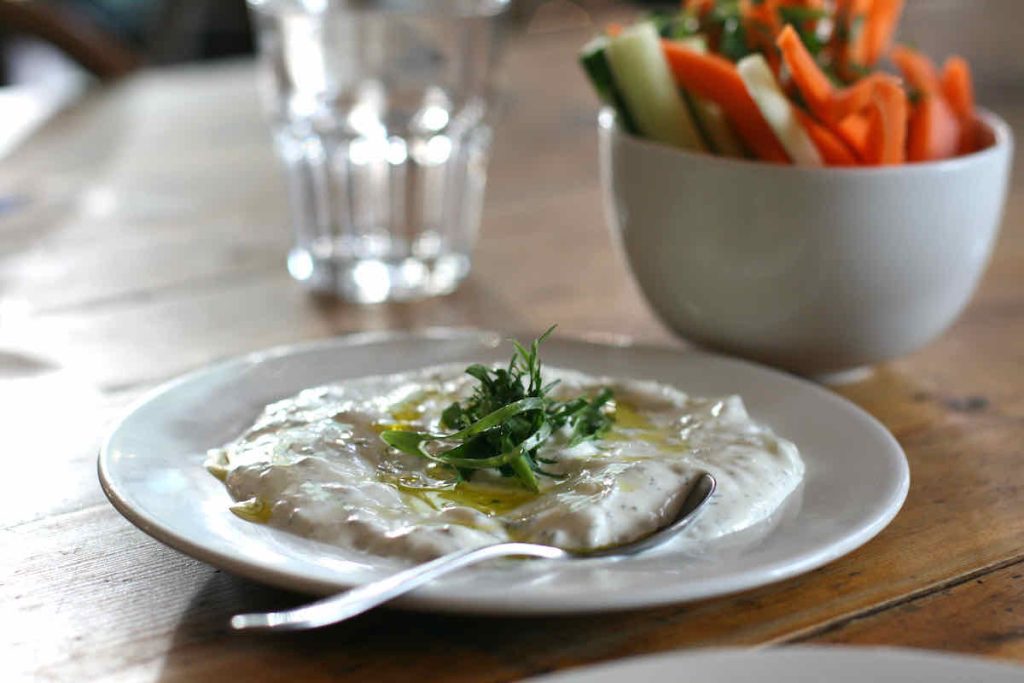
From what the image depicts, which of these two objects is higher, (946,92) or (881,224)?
(946,92)

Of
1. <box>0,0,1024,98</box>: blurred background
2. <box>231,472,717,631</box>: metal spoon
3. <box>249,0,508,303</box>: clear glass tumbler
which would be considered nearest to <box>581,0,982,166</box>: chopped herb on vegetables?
<box>249,0,508,303</box>: clear glass tumbler

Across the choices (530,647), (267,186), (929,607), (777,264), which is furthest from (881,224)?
(267,186)

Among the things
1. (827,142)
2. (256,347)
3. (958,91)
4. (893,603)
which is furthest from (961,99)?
(256,347)

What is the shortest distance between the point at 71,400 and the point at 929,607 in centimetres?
81

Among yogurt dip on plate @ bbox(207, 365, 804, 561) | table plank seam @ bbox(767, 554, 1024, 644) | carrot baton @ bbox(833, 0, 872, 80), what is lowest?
table plank seam @ bbox(767, 554, 1024, 644)

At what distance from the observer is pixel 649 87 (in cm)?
123

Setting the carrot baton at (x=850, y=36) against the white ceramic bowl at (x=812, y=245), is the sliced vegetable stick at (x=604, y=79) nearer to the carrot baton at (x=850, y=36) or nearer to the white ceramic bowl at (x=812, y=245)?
the white ceramic bowl at (x=812, y=245)

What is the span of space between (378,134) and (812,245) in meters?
0.65

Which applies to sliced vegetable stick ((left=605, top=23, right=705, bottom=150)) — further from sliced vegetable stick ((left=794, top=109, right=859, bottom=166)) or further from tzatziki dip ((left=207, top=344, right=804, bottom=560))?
tzatziki dip ((left=207, top=344, right=804, bottom=560))

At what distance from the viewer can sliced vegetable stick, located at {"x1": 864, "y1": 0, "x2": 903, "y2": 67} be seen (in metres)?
1.27

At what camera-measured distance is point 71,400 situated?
1.21m

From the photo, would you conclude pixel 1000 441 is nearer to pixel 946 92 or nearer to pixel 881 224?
pixel 881 224

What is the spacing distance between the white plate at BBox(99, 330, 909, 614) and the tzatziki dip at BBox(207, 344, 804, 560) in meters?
0.02

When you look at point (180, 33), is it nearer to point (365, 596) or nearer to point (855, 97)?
point (855, 97)
